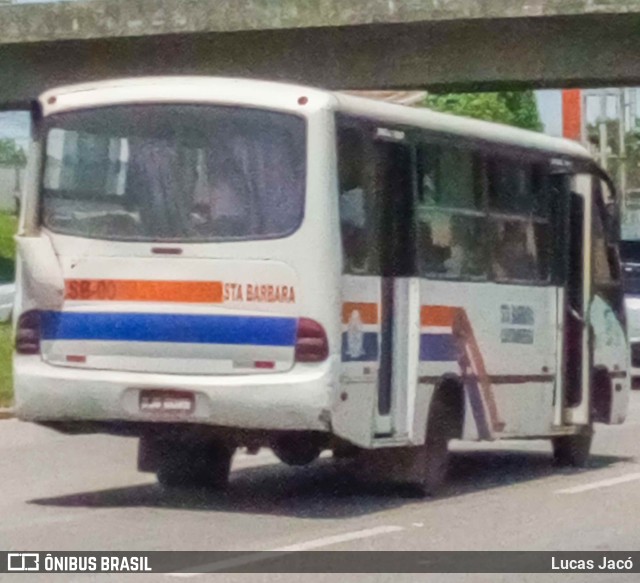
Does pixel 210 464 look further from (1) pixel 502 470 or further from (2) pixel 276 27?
(2) pixel 276 27

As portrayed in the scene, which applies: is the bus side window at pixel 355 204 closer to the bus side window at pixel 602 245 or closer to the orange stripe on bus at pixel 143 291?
the orange stripe on bus at pixel 143 291

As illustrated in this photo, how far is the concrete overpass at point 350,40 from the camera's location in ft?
94.8

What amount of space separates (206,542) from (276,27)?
63.8ft

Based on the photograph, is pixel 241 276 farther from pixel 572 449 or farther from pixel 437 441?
pixel 572 449

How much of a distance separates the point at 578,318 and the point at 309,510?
3735 millimetres

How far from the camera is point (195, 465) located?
13516mm

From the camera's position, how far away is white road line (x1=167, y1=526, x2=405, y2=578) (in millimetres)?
10094

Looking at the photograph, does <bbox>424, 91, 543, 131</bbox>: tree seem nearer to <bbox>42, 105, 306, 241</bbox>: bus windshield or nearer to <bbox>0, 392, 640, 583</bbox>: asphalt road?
<bbox>0, 392, 640, 583</bbox>: asphalt road

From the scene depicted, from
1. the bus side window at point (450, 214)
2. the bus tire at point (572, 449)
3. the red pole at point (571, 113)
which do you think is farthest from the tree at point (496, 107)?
the bus side window at point (450, 214)

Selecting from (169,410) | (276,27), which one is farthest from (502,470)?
(276,27)

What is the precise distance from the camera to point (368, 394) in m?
12.3

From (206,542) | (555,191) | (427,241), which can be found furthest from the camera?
(555,191)

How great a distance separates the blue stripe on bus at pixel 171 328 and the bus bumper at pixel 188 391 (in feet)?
0.71

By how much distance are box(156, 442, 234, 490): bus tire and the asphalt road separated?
6.2 inches
